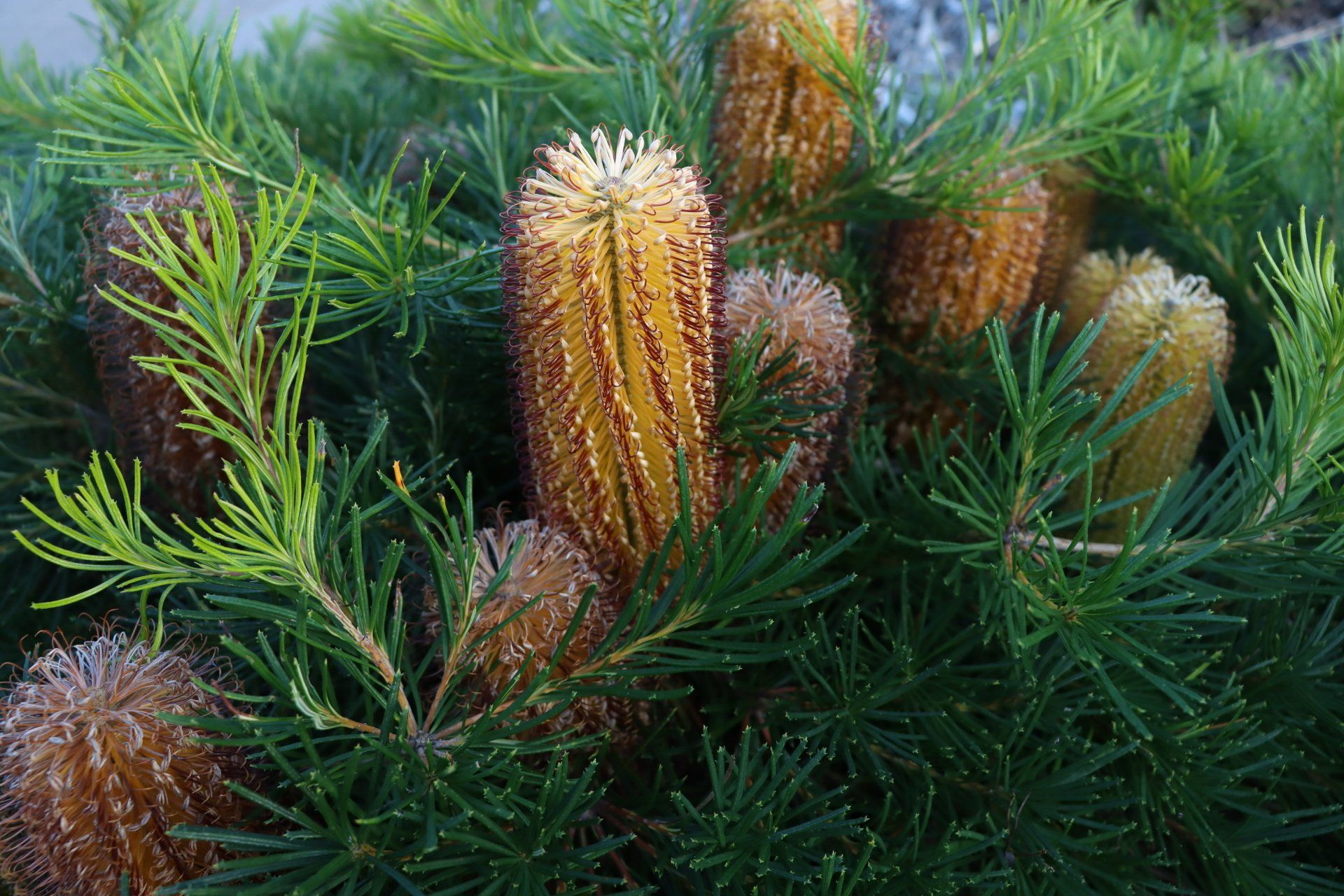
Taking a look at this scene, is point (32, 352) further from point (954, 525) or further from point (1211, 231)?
point (1211, 231)

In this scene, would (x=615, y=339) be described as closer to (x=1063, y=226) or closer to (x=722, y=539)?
(x=722, y=539)

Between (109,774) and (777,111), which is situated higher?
(777,111)

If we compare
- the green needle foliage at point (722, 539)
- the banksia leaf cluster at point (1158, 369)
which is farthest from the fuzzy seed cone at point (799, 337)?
the banksia leaf cluster at point (1158, 369)

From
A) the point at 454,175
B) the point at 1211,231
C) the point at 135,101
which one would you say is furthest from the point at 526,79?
the point at 1211,231

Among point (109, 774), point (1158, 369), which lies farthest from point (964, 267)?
point (109, 774)

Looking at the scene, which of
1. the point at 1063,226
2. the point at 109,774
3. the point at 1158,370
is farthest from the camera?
the point at 1063,226

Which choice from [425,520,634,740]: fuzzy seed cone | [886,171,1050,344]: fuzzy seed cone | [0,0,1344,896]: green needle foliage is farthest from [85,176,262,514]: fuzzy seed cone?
[886,171,1050,344]: fuzzy seed cone
